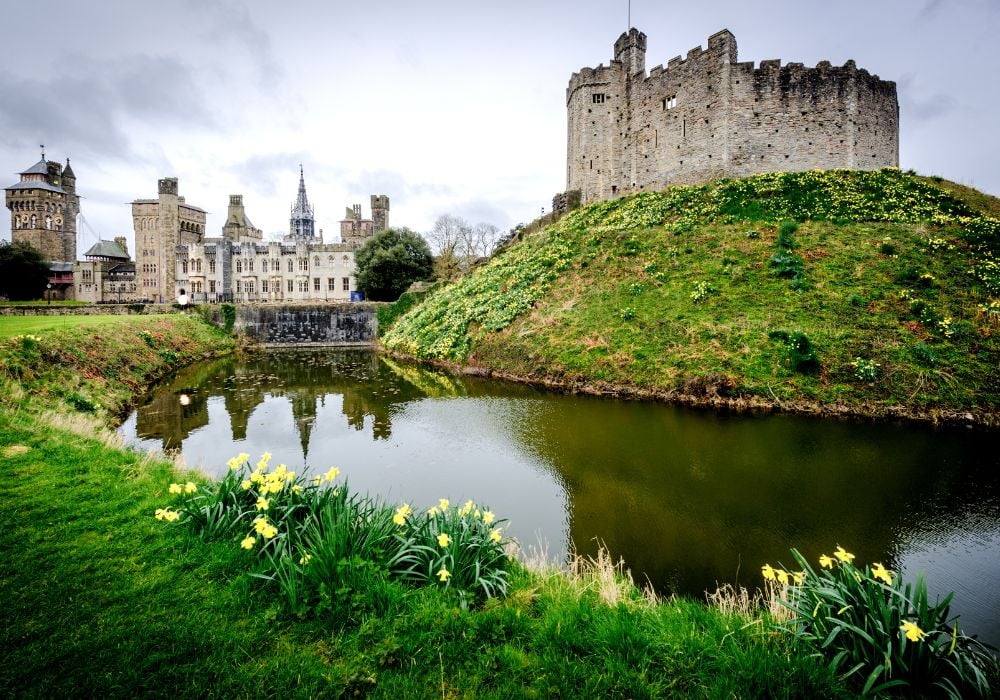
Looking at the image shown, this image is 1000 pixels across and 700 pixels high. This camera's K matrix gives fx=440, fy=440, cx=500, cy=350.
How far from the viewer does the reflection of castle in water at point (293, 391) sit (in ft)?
43.7

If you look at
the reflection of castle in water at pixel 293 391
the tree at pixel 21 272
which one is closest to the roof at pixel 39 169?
the tree at pixel 21 272

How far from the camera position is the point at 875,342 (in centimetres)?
1553

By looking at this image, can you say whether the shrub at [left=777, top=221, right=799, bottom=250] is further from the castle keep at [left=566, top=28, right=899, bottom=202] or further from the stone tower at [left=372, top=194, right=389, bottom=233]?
the stone tower at [left=372, top=194, right=389, bottom=233]

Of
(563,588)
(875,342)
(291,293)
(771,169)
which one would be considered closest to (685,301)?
(875,342)

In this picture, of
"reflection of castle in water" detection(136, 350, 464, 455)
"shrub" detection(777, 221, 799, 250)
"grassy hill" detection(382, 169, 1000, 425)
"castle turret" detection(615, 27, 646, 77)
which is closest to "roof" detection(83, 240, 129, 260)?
"reflection of castle in water" detection(136, 350, 464, 455)

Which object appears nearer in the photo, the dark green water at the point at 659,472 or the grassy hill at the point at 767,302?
the dark green water at the point at 659,472

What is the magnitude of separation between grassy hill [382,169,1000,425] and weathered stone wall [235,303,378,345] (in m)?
9.53

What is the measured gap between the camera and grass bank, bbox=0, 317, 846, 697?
308cm

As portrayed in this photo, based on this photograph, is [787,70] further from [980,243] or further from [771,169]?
[980,243]

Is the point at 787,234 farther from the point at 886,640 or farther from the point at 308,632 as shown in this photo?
the point at 308,632

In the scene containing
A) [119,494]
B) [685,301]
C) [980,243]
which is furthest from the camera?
[685,301]

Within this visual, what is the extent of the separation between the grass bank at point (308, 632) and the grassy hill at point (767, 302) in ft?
42.4

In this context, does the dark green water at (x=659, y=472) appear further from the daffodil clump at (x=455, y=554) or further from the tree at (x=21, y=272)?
the tree at (x=21, y=272)

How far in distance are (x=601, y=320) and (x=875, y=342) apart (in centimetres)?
1009
